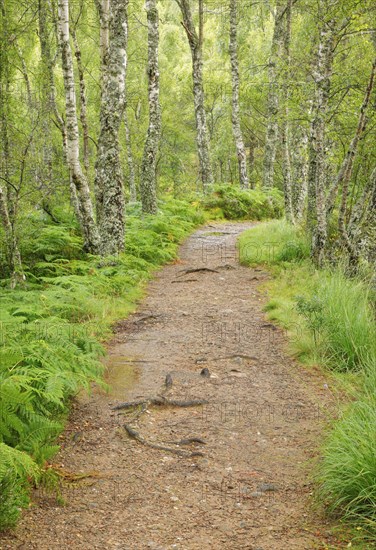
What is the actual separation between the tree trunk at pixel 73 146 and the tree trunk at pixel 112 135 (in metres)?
0.35

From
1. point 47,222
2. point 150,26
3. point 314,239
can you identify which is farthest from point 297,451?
point 150,26

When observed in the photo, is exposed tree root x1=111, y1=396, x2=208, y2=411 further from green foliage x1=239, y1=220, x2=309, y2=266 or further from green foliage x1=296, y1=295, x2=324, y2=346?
green foliage x1=239, y1=220, x2=309, y2=266

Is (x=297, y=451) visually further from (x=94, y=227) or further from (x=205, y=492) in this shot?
(x=94, y=227)

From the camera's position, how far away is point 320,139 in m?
9.28

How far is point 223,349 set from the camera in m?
6.98

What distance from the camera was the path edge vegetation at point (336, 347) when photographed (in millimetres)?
3549

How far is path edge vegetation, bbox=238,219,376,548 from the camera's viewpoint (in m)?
3.55

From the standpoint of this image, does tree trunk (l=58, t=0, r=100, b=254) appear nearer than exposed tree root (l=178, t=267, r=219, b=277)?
Yes

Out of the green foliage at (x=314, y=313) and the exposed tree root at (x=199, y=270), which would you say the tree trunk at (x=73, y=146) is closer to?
the exposed tree root at (x=199, y=270)

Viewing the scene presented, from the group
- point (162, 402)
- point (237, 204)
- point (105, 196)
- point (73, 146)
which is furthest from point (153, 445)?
point (237, 204)

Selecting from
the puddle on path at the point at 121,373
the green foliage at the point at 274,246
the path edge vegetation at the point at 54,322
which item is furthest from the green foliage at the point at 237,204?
the puddle on path at the point at 121,373

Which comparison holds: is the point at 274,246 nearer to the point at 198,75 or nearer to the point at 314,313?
the point at 314,313

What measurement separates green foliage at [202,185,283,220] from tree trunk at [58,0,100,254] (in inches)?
345

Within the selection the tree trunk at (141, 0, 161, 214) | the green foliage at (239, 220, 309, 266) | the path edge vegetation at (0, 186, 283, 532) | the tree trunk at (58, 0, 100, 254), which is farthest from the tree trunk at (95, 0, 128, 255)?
the tree trunk at (141, 0, 161, 214)
